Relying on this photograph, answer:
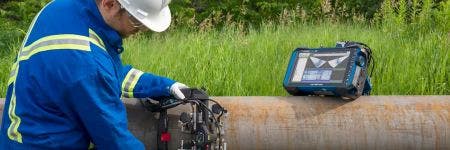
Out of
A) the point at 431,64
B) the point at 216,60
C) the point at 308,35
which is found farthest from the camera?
the point at 308,35

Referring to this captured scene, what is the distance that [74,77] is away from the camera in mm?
2920

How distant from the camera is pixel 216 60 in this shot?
19.1 feet

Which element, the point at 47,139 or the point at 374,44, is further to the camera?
the point at 374,44

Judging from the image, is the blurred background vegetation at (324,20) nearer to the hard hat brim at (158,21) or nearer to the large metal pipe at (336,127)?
the large metal pipe at (336,127)

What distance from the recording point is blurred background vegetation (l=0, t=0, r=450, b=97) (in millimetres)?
5574

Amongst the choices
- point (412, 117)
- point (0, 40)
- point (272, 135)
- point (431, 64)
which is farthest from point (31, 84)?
point (0, 40)

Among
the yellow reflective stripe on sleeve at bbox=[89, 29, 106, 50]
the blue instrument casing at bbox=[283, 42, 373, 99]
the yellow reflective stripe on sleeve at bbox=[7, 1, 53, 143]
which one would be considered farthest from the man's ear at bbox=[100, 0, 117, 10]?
the blue instrument casing at bbox=[283, 42, 373, 99]

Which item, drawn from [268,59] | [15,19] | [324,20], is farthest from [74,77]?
[15,19]

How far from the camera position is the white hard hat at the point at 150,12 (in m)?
3.05

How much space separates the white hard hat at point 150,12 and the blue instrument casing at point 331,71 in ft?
4.07

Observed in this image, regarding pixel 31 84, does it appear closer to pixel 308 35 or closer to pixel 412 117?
pixel 412 117

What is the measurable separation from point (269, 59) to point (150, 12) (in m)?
2.78

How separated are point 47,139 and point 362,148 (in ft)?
6.37

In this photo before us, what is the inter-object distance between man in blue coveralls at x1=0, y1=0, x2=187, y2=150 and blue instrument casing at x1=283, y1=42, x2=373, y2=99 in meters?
1.35
